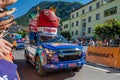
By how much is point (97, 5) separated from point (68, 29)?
18.8m

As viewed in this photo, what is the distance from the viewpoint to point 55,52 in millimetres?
8219

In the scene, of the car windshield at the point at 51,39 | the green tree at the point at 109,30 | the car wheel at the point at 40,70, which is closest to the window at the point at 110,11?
the green tree at the point at 109,30

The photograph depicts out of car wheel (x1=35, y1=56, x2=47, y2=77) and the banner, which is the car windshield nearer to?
car wheel (x1=35, y1=56, x2=47, y2=77)

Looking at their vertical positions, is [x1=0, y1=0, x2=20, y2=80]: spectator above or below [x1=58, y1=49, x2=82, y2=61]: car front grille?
above

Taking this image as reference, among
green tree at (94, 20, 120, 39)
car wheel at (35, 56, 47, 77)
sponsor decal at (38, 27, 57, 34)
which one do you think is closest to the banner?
sponsor decal at (38, 27, 57, 34)

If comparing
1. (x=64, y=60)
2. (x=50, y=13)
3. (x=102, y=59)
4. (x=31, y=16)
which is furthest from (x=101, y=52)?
(x=31, y=16)

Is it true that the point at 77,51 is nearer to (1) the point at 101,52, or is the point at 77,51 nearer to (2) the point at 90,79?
(2) the point at 90,79

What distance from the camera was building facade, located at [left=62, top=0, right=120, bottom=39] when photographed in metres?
40.6

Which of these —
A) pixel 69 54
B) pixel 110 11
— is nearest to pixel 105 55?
pixel 69 54

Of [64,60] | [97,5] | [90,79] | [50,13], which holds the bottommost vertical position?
[90,79]

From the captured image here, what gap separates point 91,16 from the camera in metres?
50.6

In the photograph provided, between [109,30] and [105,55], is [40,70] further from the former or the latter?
[109,30]

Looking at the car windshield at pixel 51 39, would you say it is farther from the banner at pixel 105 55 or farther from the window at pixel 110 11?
the window at pixel 110 11

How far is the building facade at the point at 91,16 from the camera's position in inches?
1599
